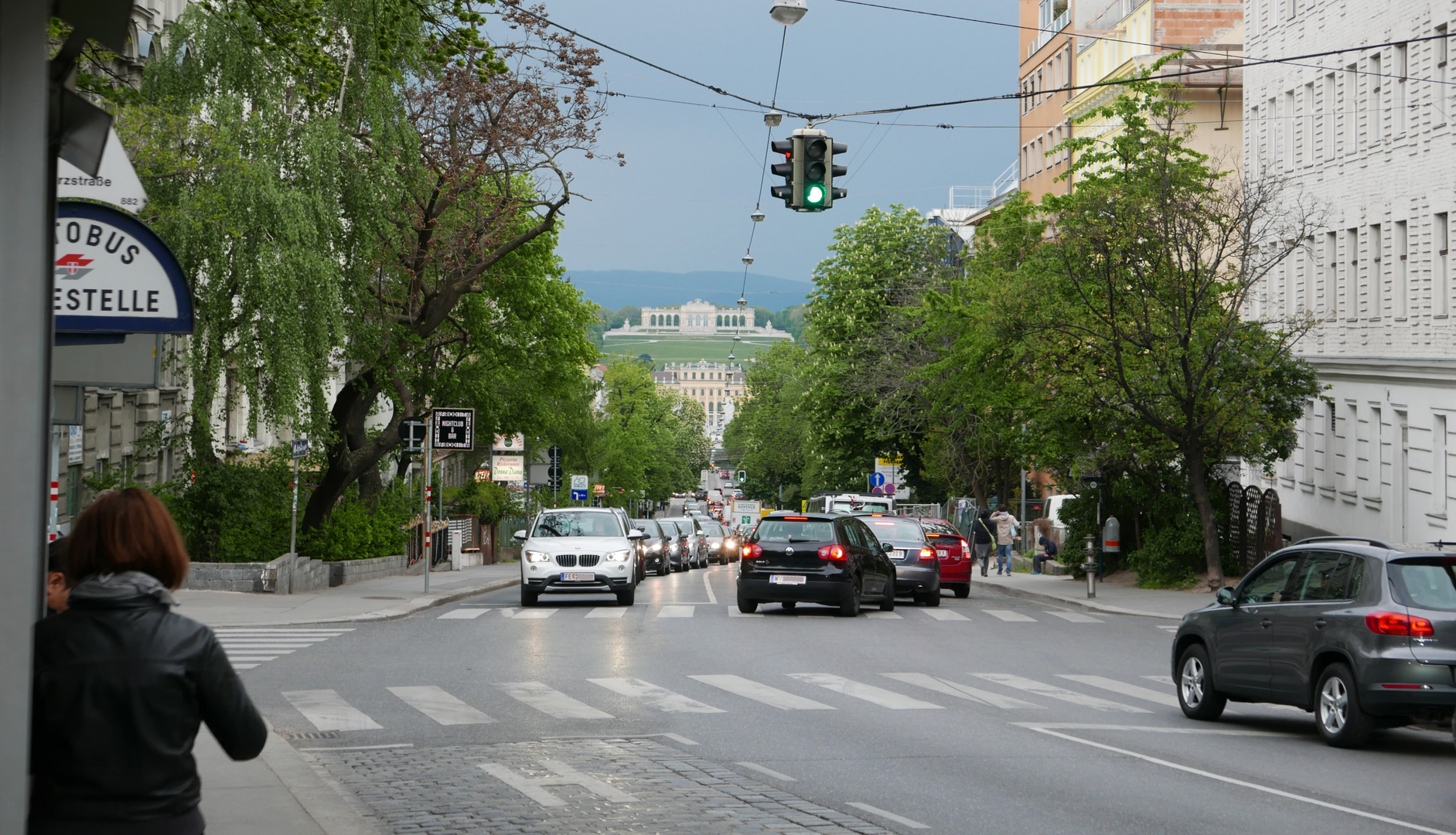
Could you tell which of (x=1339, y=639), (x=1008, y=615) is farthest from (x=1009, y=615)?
(x=1339, y=639)

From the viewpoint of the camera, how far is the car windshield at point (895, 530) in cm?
3022

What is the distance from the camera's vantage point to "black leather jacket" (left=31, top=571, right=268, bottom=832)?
170 inches

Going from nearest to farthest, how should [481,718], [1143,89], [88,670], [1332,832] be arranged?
1. [88,670]
2. [1332,832]
3. [481,718]
4. [1143,89]

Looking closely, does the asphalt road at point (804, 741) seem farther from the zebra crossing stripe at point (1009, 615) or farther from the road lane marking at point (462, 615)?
the zebra crossing stripe at point (1009, 615)

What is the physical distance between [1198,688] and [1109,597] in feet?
61.7

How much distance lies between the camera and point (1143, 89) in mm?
38281

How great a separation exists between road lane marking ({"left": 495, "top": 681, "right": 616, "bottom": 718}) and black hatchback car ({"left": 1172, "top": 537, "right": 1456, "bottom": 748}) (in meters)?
5.12

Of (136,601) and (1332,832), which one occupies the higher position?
(136,601)

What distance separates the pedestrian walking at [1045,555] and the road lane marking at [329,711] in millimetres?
35342

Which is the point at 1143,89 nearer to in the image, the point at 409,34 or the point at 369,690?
the point at 409,34

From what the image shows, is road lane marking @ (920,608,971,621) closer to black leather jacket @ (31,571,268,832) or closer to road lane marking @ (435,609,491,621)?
road lane marking @ (435,609,491,621)

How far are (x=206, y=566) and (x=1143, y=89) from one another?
Result: 23012 millimetres

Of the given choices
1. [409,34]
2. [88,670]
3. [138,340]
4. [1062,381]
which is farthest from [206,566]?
[88,670]

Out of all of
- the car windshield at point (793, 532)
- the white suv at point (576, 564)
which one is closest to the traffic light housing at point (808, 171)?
the car windshield at point (793, 532)
